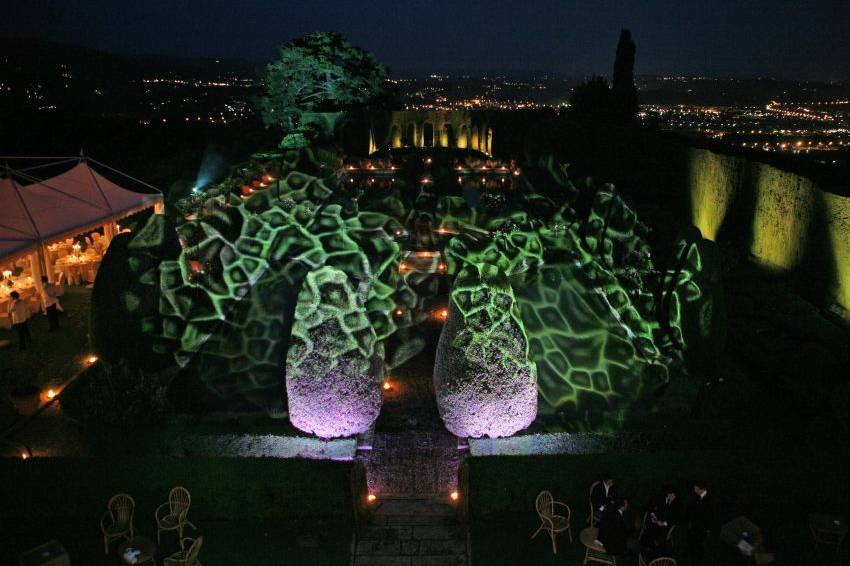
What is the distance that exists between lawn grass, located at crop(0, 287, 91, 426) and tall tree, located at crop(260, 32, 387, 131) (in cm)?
2483

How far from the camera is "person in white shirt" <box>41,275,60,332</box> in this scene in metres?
13.1

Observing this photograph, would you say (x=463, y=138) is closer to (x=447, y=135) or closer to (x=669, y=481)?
(x=447, y=135)

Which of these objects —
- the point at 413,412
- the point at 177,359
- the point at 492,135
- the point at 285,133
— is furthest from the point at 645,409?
the point at 285,133

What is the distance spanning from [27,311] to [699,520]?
41.4 ft

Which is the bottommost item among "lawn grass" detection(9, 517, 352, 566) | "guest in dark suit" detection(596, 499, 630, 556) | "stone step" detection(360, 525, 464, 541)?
"lawn grass" detection(9, 517, 352, 566)

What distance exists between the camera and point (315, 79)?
3700 centimetres

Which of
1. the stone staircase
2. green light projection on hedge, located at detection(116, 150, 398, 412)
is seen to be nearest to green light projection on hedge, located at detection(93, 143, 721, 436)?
green light projection on hedge, located at detection(116, 150, 398, 412)

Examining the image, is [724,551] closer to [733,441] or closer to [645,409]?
[733,441]

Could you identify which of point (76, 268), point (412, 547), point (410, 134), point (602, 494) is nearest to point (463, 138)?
point (410, 134)

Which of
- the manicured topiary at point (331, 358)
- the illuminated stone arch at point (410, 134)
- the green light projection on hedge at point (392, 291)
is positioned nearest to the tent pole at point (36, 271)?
the green light projection on hedge at point (392, 291)

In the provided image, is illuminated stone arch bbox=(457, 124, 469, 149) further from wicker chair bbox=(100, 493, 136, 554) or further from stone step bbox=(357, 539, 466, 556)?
wicker chair bbox=(100, 493, 136, 554)

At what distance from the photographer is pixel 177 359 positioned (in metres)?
9.68

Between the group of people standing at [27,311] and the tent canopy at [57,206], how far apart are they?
0.94 m

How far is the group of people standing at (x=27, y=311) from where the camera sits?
39.7 feet
